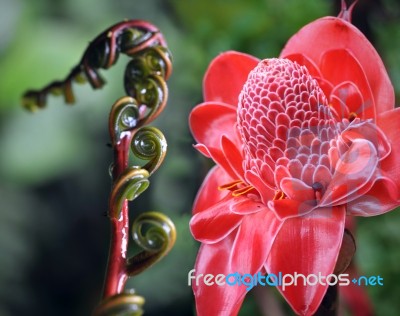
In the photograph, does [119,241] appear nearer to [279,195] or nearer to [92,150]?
[279,195]

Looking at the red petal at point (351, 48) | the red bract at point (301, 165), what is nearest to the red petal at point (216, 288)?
the red bract at point (301, 165)

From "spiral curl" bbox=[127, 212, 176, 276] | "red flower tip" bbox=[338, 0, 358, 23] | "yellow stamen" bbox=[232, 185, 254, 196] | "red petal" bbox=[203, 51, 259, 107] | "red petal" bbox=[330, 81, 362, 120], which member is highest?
"red petal" bbox=[203, 51, 259, 107]

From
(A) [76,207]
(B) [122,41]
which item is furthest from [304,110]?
(A) [76,207]

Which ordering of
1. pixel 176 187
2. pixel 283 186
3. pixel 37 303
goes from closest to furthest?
pixel 283 186
pixel 176 187
pixel 37 303

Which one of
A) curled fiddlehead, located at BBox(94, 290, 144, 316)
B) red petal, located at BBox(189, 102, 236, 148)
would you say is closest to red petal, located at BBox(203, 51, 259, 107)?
red petal, located at BBox(189, 102, 236, 148)

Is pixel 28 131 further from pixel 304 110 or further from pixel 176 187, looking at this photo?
pixel 304 110

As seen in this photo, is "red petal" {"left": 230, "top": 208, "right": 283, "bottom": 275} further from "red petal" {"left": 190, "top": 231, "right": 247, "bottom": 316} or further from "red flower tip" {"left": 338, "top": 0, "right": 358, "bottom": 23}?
"red flower tip" {"left": 338, "top": 0, "right": 358, "bottom": 23}

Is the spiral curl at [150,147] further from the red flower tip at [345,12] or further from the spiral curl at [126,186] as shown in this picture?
the red flower tip at [345,12]

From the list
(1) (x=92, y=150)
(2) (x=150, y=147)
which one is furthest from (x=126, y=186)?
(1) (x=92, y=150)
